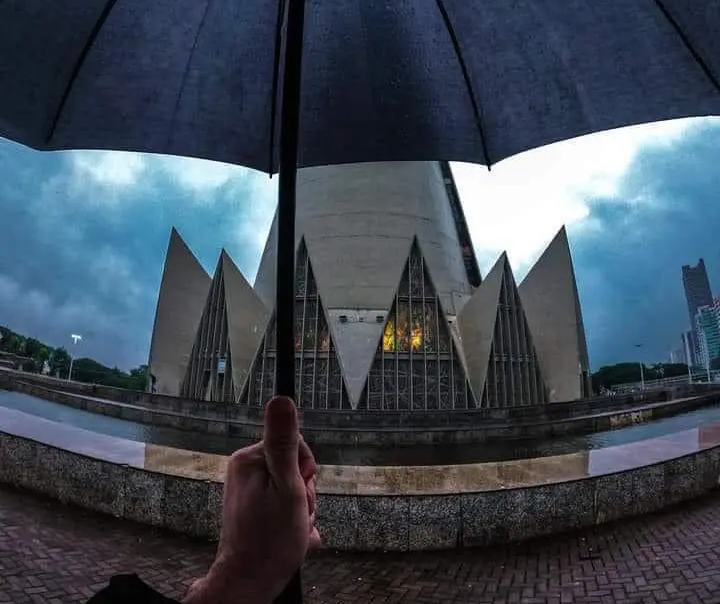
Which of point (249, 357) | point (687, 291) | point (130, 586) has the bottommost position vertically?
point (130, 586)

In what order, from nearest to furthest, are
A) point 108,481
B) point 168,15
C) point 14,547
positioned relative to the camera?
point 168,15, point 14,547, point 108,481

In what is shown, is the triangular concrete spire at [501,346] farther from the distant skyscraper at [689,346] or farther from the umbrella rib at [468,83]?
the distant skyscraper at [689,346]

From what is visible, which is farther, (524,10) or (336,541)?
(336,541)

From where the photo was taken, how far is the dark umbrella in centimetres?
286

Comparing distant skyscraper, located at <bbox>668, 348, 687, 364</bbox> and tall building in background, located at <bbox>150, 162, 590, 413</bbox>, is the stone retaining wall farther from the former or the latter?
distant skyscraper, located at <bbox>668, 348, 687, 364</bbox>

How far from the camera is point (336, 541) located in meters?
4.37

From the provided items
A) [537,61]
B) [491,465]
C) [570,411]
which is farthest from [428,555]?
[570,411]

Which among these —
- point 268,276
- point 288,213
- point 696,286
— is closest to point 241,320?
point 268,276

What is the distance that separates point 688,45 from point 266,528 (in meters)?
3.47

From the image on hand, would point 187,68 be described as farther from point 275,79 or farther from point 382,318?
point 382,318

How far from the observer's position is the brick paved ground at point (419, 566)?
343cm

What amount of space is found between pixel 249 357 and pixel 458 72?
85.1 ft

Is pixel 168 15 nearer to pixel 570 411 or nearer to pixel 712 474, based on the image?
pixel 712 474

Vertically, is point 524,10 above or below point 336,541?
above
